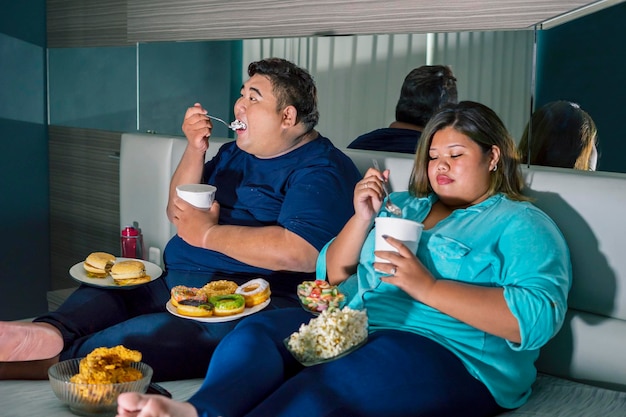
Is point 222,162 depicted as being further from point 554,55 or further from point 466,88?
point 554,55

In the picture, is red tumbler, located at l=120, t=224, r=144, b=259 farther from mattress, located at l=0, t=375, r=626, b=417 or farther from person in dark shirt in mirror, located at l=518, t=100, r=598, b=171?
person in dark shirt in mirror, located at l=518, t=100, r=598, b=171

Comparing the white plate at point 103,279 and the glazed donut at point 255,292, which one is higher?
the glazed donut at point 255,292

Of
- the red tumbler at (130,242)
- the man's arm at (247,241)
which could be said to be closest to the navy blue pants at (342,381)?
the man's arm at (247,241)

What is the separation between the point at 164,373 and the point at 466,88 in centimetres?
114

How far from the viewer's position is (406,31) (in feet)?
7.90

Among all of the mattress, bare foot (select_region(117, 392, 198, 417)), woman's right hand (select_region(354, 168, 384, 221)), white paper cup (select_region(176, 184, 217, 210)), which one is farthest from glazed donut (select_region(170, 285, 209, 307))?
bare foot (select_region(117, 392, 198, 417))

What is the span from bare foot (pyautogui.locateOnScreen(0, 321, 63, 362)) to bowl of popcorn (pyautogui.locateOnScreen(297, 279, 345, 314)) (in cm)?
63

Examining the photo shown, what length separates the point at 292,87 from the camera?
2.39 meters

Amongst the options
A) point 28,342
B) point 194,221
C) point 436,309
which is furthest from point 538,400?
point 28,342

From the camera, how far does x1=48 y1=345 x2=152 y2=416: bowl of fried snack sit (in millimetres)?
1615

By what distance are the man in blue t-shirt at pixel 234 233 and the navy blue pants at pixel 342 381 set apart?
0.39m

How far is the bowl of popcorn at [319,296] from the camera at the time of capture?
6.03ft

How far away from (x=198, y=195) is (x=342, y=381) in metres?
0.89

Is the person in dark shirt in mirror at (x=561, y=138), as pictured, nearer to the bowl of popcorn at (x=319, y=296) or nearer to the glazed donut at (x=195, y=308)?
the bowl of popcorn at (x=319, y=296)
